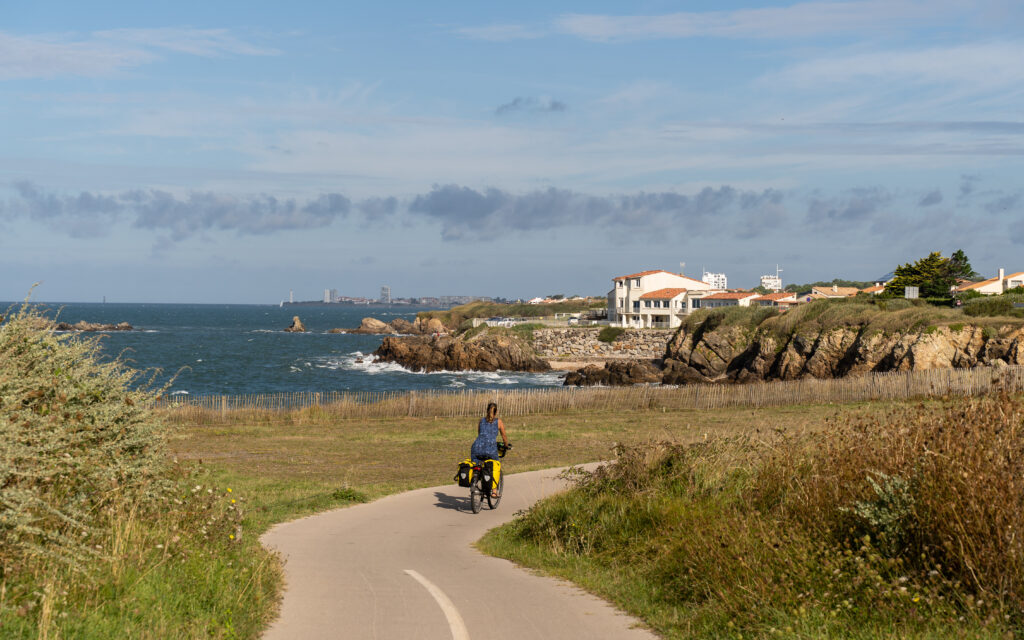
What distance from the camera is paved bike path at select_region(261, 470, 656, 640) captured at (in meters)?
7.59

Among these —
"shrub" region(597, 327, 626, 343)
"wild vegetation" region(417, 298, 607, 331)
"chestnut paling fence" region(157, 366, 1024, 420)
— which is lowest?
"chestnut paling fence" region(157, 366, 1024, 420)

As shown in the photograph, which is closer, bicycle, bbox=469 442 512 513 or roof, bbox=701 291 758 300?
bicycle, bbox=469 442 512 513

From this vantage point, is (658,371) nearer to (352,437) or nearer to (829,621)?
(352,437)

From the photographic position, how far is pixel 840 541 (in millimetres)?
7949

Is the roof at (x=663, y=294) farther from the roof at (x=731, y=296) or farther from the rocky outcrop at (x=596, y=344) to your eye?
the rocky outcrop at (x=596, y=344)

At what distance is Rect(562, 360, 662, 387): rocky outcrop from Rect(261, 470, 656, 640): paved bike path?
184 ft

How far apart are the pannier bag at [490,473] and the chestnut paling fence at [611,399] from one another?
22.6 m

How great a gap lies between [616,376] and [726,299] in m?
41.3

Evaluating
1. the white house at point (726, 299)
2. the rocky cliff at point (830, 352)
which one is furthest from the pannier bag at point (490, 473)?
the white house at point (726, 299)

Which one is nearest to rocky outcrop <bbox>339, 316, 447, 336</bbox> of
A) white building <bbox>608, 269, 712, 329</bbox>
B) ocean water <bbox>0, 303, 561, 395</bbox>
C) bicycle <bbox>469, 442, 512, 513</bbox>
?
ocean water <bbox>0, 303, 561, 395</bbox>

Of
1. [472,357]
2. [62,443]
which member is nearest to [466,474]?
[62,443]

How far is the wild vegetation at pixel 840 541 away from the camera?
21.3 ft

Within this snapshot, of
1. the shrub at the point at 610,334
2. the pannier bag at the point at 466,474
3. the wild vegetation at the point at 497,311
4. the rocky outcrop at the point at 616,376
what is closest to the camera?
the pannier bag at the point at 466,474

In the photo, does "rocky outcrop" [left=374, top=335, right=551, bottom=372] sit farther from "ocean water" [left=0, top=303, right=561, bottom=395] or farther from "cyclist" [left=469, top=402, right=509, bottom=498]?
"cyclist" [left=469, top=402, right=509, bottom=498]
